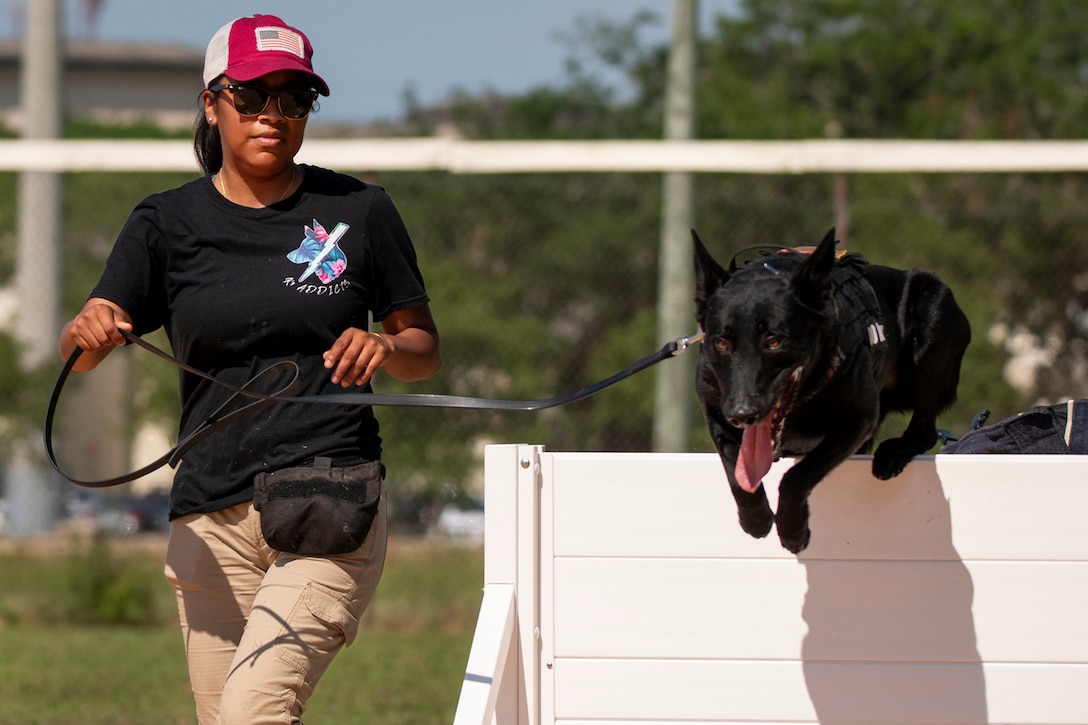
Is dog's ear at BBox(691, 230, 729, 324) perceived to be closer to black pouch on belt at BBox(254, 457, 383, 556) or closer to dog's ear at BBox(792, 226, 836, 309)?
dog's ear at BBox(792, 226, 836, 309)

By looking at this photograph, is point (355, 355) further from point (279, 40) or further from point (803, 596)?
point (803, 596)

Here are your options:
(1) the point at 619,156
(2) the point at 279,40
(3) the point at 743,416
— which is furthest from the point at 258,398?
(1) the point at 619,156

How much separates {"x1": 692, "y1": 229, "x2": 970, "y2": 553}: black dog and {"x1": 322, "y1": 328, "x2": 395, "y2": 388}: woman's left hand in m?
0.66

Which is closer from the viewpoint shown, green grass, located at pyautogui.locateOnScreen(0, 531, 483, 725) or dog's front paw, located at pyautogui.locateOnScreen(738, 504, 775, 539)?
dog's front paw, located at pyautogui.locateOnScreen(738, 504, 775, 539)

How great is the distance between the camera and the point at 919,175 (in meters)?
8.44

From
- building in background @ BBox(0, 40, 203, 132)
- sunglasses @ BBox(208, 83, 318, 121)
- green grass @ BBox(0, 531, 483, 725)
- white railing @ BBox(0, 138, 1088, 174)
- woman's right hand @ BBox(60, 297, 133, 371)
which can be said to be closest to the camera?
woman's right hand @ BBox(60, 297, 133, 371)

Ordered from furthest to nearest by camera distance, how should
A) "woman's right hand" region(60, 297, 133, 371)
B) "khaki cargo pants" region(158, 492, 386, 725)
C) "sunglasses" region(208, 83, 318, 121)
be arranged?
1. "sunglasses" region(208, 83, 318, 121)
2. "woman's right hand" region(60, 297, 133, 371)
3. "khaki cargo pants" region(158, 492, 386, 725)

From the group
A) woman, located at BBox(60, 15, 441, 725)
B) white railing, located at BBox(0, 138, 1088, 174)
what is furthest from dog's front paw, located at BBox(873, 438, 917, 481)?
white railing, located at BBox(0, 138, 1088, 174)

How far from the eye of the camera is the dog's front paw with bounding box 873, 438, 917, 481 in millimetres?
2766

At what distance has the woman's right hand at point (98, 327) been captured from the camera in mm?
2412

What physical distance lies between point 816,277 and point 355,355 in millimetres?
921

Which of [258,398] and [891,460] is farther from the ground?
[258,398]

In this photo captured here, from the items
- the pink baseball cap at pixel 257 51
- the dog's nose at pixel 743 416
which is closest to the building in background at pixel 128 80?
the pink baseball cap at pixel 257 51

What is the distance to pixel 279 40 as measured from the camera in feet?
8.38
